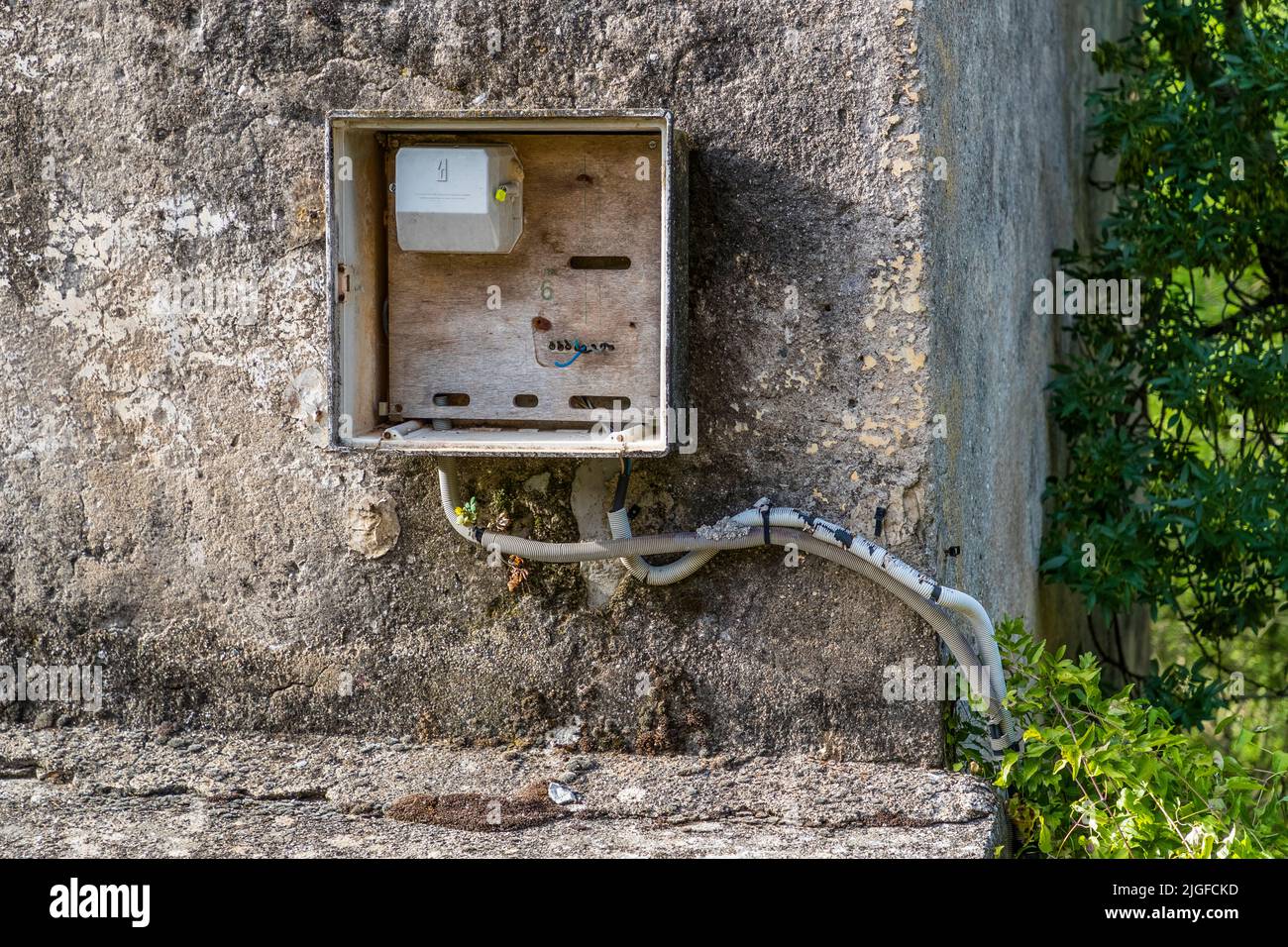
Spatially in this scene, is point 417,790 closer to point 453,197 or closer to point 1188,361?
point 453,197

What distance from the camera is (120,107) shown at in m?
3.04

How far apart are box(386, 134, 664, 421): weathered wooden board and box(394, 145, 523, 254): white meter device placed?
0.42 ft

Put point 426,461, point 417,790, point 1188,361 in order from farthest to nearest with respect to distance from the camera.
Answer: point 1188,361 < point 426,461 < point 417,790

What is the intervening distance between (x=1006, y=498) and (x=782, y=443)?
122cm

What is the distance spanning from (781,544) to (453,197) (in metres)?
1.00

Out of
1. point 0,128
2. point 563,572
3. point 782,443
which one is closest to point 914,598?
point 782,443

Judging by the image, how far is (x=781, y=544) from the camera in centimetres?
281

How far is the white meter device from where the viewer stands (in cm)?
272

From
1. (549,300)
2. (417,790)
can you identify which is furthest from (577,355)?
(417,790)

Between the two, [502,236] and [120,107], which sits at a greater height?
[120,107]

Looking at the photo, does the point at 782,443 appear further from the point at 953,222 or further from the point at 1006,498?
the point at 1006,498

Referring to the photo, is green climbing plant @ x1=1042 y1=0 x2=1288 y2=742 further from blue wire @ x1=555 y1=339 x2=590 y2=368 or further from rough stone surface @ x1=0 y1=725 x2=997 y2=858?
blue wire @ x1=555 y1=339 x2=590 y2=368

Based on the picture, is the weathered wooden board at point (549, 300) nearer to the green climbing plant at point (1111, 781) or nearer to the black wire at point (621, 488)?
the black wire at point (621, 488)

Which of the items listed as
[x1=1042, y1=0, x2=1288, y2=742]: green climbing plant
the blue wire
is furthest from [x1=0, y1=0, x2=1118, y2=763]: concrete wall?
[x1=1042, y1=0, x2=1288, y2=742]: green climbing plant
